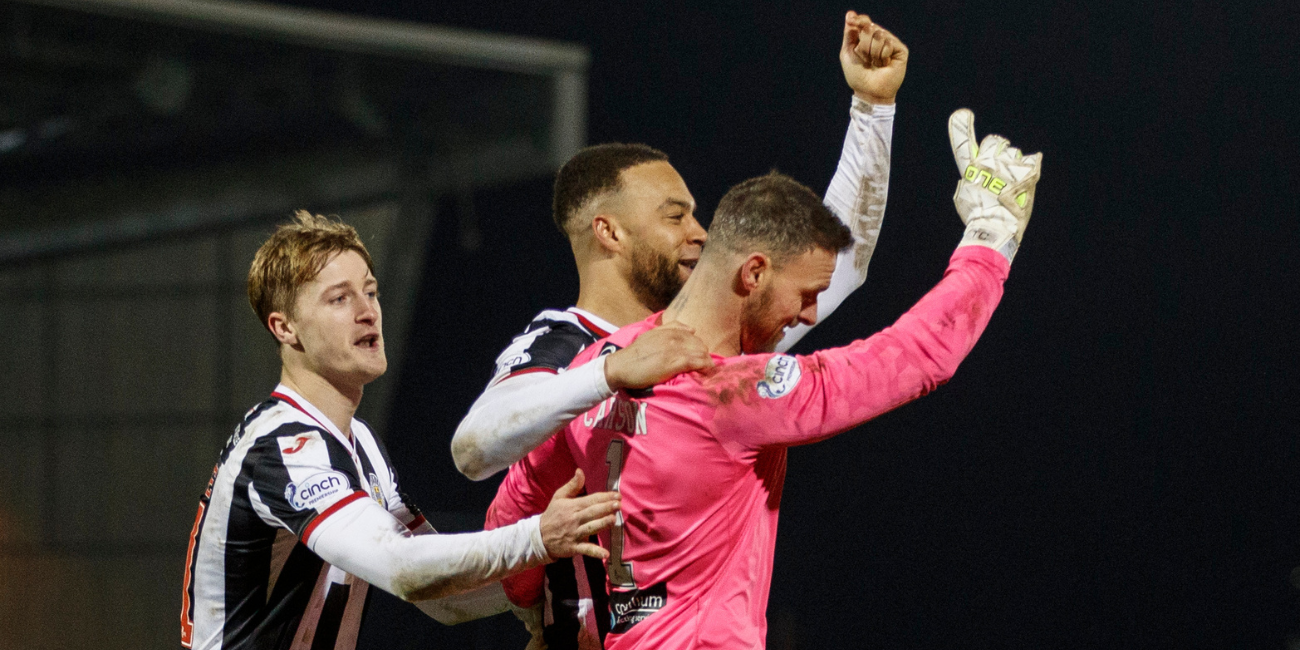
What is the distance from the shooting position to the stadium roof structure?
5.42m

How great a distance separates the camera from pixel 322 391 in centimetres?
215

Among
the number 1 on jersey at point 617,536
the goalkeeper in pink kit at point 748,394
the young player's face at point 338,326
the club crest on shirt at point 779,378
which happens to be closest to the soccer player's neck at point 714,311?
the goalkeeper in pink kit at point 748,394

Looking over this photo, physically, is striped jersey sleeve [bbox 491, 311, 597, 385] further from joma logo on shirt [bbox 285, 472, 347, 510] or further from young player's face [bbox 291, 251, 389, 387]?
joma logo on shirt [bbox 285, 472, 347, 510]

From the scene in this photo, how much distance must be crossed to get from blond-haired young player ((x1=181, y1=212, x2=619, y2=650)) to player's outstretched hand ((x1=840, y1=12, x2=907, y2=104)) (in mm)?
1014

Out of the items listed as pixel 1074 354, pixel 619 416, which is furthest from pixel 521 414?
pixel 1074 354

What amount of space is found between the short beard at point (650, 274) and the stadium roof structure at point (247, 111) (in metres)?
2.84

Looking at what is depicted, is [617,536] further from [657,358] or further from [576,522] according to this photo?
[657,358]

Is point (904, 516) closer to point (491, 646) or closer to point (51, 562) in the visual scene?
point (491, 646)

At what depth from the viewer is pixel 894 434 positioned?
4461 millimetres

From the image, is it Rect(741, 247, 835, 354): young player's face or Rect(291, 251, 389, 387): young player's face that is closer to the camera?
Rect(741, 247, 835, 354): young player's face

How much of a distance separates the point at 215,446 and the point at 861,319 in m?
3.47

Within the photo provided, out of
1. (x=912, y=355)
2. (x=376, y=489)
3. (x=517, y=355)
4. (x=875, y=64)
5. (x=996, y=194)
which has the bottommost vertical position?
(x=376, y=489)

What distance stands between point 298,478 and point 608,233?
86cm

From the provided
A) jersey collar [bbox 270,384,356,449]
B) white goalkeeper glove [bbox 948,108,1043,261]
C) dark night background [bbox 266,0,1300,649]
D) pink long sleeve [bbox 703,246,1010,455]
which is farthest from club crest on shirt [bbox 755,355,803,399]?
dark night background [bbox 266,0,1300,649]
